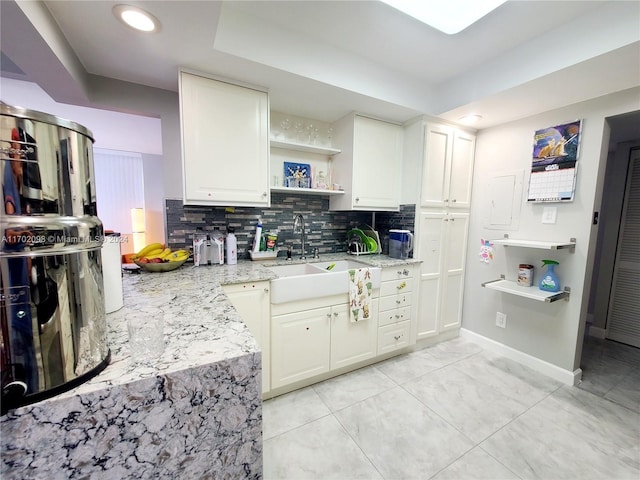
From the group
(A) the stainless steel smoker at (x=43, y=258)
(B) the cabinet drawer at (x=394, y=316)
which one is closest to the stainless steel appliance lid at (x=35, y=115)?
(A) the stainless steel smoker at (x=43, y=258)

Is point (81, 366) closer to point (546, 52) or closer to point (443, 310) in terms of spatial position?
point (546, 52)

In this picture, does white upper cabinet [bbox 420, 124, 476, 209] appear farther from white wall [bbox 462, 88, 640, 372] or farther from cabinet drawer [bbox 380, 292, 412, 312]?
cabinet drawer [bbox 380, 292, 412, 312]

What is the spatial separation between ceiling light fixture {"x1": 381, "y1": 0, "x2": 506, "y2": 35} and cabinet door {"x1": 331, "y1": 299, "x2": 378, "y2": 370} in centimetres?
190

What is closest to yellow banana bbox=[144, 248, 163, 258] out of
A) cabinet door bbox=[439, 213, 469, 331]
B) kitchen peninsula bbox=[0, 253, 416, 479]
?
kitchen peninsula bbox=[0, 253, 416, 479]

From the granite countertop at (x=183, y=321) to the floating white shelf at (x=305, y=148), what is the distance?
3.53 ft

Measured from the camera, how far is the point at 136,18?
3.94 ft

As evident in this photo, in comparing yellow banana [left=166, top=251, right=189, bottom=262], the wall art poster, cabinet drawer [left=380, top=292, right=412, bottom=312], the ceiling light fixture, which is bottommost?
cabinet drawer [left=380, top=292, right=412, bottom=312]

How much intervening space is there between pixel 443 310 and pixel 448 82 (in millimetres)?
2137

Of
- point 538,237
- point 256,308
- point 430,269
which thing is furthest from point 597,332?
point 256,308

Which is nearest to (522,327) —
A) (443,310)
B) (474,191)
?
(443,310)

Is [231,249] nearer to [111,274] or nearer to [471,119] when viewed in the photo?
[111,274]

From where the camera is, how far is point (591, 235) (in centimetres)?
194

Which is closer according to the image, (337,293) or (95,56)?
(95,56)

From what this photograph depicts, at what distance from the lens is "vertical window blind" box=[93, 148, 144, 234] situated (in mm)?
4832
